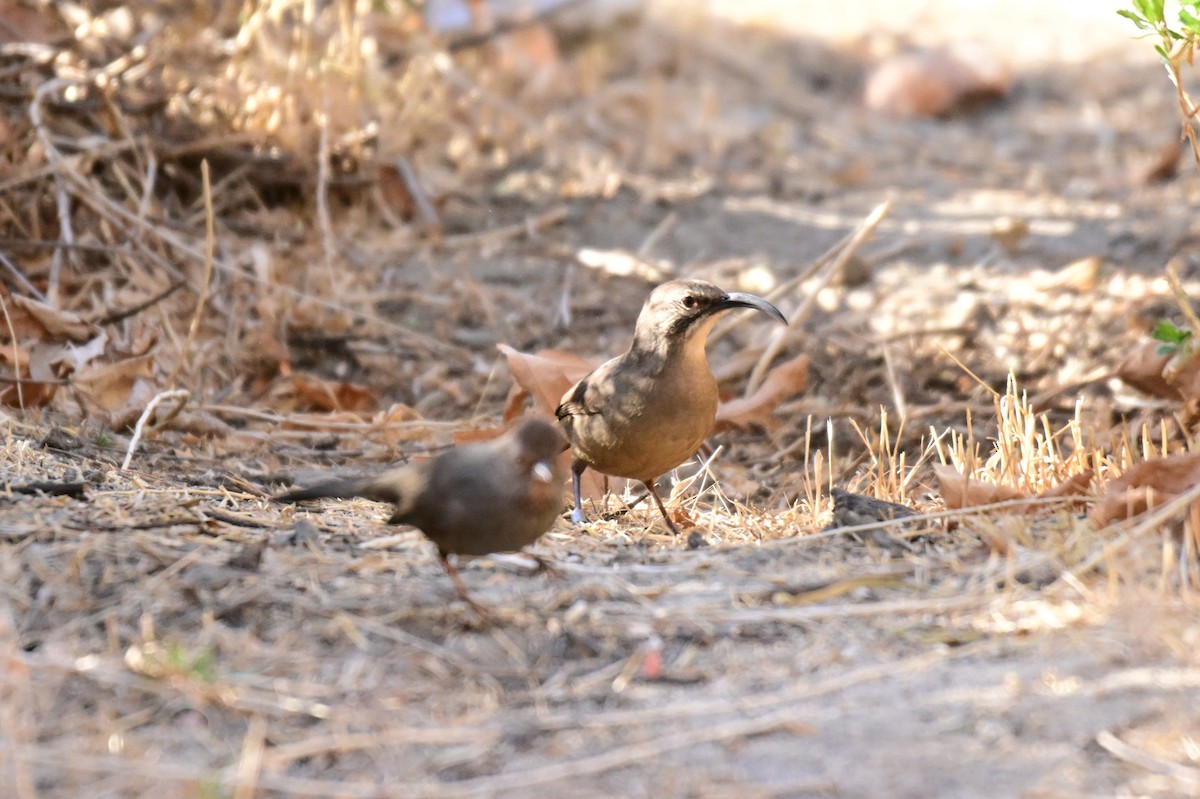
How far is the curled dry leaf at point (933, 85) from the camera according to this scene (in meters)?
11.5

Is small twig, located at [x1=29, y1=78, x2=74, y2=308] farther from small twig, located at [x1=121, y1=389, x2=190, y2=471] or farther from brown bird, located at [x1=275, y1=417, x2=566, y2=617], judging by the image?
brown bird, located at [x1=275, y1=417, x2=566, y2=617]

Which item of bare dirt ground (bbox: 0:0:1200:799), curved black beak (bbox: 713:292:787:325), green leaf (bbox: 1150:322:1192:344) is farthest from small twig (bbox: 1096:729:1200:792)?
curved black beak (bbox: 713:292:787:325)

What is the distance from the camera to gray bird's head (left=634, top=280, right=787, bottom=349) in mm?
4828

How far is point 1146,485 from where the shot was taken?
12.6ft

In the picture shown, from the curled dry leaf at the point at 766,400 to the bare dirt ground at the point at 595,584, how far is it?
0.16 m

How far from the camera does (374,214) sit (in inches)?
307

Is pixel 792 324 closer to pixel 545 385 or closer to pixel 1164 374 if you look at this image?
pixel 545 385

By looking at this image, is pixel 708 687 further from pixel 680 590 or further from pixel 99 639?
pixel 99 639

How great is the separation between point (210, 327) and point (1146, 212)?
547cm

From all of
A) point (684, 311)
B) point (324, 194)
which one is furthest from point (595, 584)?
point (324, 194)

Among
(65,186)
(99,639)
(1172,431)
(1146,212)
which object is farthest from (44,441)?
(1146,212)

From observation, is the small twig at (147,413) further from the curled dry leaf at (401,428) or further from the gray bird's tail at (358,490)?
the gray bird's tail at (358,490)

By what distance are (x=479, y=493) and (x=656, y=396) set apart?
4.37 feet

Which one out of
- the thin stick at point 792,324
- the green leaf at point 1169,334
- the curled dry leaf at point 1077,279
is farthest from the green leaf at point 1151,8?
the curled dry leaf at point 1077,279
